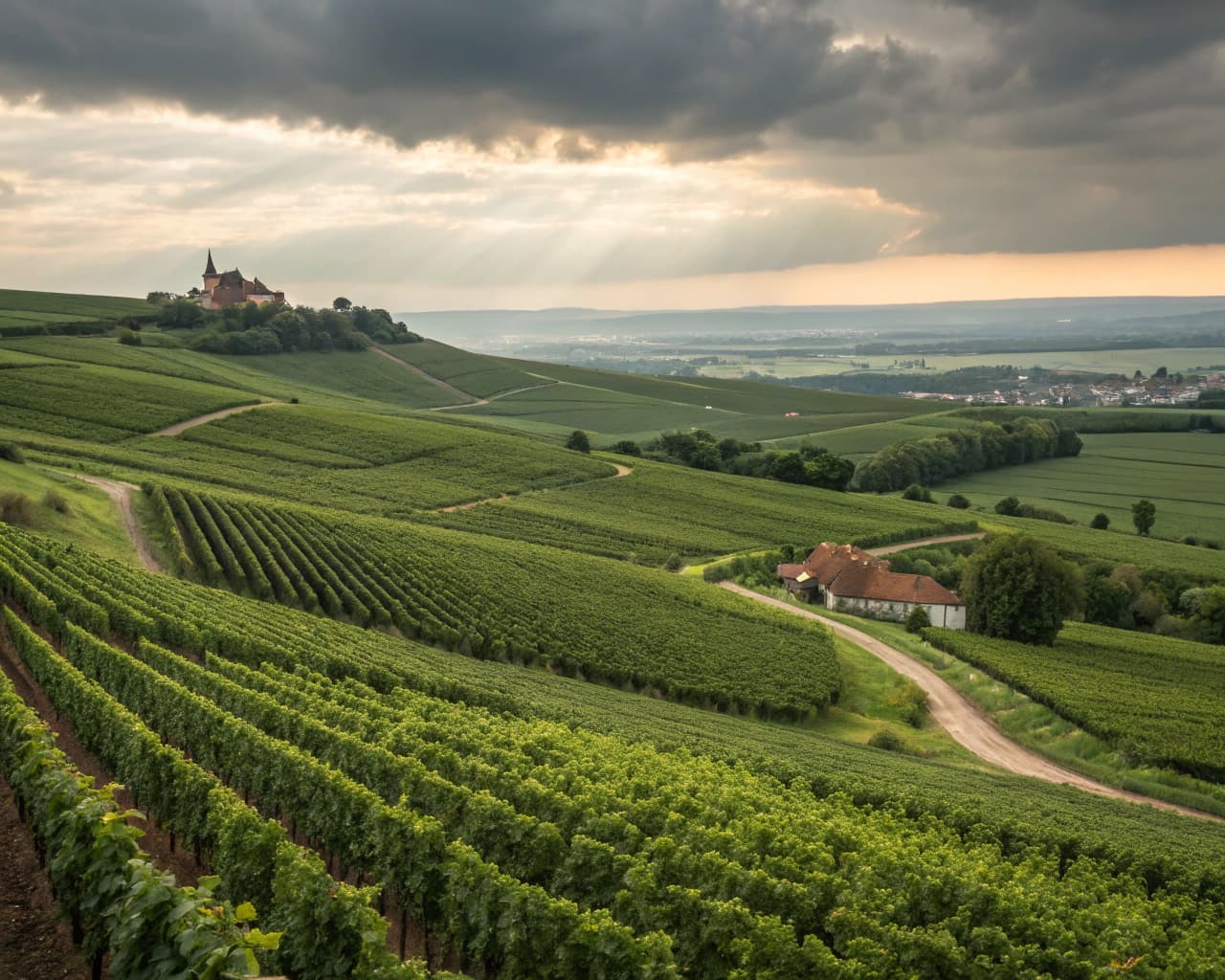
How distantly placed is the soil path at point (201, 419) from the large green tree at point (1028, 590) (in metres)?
70.3

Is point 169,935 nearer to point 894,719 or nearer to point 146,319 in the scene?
point 894,719

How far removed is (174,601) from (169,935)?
95.8 ft

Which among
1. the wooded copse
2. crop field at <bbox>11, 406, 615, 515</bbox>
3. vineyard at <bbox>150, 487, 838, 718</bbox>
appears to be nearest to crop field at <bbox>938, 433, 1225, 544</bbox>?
the wooded copse

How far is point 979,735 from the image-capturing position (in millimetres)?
41906

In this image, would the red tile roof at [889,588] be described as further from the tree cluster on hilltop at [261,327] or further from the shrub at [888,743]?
the tree cluster on hilltop at [261,327]

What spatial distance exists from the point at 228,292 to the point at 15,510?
441ft

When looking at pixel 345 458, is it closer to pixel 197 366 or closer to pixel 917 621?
pixel 197 366

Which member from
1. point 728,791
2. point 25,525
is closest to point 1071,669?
point 728,791

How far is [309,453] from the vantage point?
87.4 metres

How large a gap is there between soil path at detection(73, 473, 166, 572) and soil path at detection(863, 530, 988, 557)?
53.5m

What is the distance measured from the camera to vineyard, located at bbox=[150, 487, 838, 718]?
146 feet

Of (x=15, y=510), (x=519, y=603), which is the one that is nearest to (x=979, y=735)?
(x=519, y=603)

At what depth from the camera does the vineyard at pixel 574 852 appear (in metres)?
13.7

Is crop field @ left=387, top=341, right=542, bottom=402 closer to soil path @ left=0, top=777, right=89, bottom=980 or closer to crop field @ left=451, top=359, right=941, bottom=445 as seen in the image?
crop field @ left=451, top=359, right=941, bottom=445
